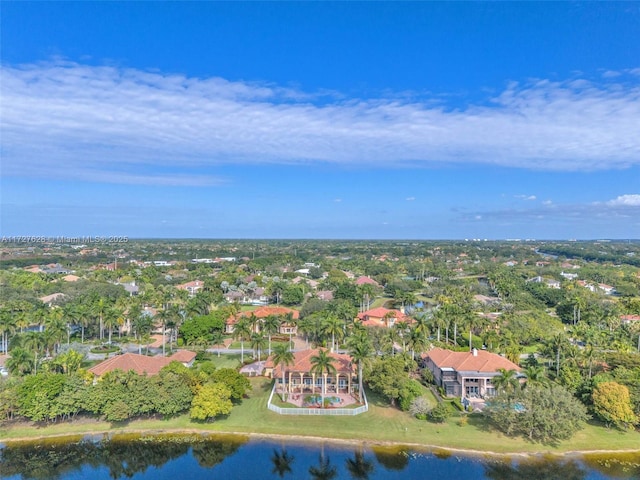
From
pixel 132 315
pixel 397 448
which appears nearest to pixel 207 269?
pixel 132 315

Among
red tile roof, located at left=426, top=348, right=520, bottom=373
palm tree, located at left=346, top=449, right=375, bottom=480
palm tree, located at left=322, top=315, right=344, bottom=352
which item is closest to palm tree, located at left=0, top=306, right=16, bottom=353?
palm tree, located at left=322, top=315, right=344, bottom=352

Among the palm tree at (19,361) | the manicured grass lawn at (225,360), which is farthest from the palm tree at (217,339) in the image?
the palm tree at (19,361)

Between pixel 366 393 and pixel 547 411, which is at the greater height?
pixel 547 411

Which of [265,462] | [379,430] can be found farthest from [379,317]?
[265,462]

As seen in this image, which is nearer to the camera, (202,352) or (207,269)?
(202,352)

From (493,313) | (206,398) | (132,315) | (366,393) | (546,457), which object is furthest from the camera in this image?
(493,313)

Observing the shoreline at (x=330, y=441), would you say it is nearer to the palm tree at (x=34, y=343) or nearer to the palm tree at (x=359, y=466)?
the palm tree at (x=359, y=466)

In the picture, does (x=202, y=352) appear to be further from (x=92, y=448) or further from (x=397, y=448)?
(x=397, y=448)
